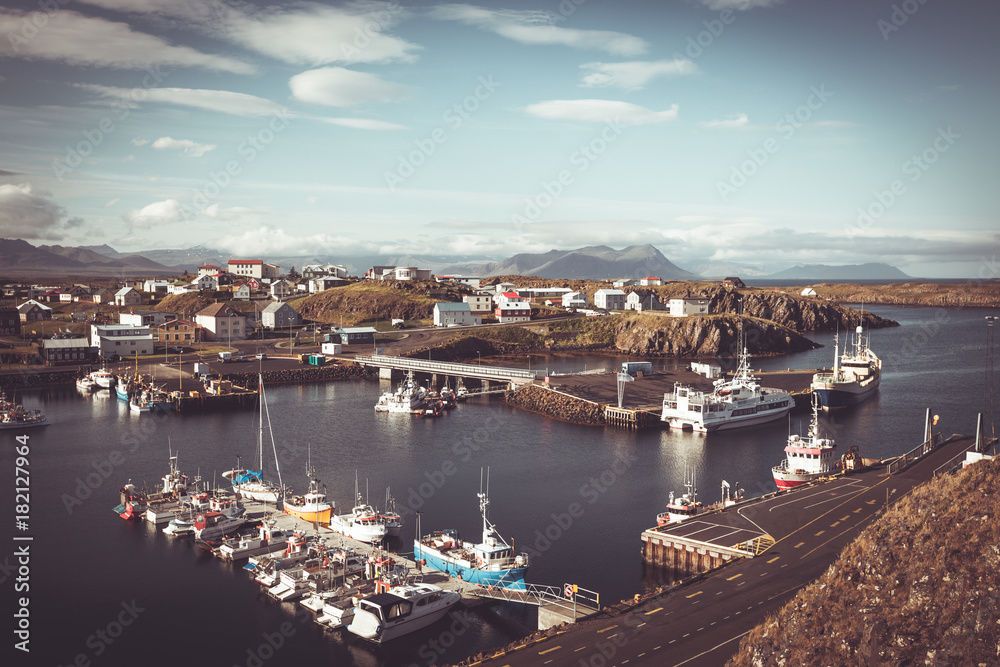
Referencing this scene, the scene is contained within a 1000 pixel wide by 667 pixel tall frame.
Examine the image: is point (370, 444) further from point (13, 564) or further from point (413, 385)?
point (13, 564)

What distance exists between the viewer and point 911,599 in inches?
609

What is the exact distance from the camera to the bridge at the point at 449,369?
68125 millimetres

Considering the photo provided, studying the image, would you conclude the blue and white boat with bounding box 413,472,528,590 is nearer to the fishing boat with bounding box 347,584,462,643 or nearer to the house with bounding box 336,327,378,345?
the fishing boat with bounding box 347,584,462,643

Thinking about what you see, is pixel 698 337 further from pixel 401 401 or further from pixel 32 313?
pixel 32 313

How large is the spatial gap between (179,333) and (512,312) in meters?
44.9

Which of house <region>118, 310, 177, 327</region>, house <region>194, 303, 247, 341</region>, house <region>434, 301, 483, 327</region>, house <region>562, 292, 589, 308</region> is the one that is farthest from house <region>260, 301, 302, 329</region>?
house <region>562, 292, 589, 308</region>

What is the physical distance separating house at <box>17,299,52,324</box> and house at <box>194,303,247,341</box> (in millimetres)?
26698

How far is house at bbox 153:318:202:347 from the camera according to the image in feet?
280

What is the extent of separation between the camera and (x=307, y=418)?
54.8 meters

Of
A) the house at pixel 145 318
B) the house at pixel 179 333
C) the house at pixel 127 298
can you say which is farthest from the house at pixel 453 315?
the house at pixel 127 298

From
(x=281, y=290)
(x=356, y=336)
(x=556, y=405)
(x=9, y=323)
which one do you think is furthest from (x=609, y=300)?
(x=9, y=323)

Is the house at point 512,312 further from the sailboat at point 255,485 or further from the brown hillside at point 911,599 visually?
the brown hillside at point 911,599

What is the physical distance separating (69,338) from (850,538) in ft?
262

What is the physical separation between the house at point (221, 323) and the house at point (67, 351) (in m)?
15.2
